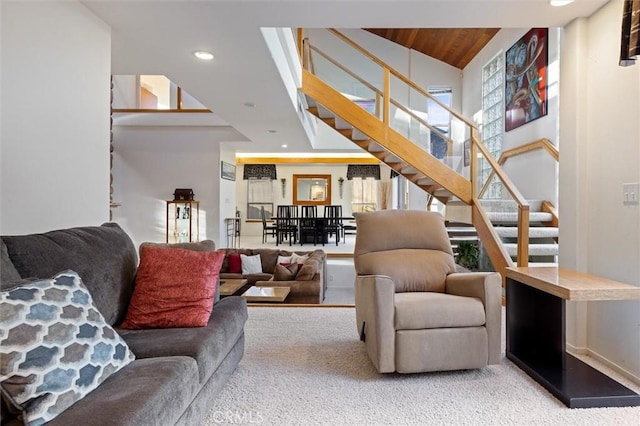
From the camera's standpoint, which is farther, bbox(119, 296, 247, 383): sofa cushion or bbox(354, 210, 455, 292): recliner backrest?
bbox(354, 210, 455, 292): recliner backrest

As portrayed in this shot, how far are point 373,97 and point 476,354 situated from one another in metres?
3.94

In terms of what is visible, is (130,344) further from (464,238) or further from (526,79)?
(526,79)

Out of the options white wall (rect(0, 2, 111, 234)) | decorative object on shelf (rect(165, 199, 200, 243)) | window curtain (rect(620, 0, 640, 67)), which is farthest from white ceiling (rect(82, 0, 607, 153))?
decorative object on shelf (rect(165, 199, 200, 243))

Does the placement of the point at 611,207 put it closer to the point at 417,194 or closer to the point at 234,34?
the point at 234,34

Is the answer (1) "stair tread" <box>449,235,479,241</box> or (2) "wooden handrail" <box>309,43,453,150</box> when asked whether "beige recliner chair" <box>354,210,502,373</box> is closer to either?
(1) "stair tread" <box>449,235,479,241</box>

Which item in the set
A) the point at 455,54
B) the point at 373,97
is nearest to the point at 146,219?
the point at 373,97

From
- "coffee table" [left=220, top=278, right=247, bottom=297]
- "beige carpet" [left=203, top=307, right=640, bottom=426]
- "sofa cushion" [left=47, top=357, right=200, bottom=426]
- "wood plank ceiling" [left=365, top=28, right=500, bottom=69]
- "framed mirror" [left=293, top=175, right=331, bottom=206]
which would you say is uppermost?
"wood plank ceiling" [left=365, top=28, right=500, bottom=69]

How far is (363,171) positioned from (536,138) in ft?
19.5

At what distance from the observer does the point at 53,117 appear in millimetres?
2213

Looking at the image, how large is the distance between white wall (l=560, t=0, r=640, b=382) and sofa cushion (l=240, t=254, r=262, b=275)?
4605 mm

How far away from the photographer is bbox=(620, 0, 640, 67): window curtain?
1.83 m

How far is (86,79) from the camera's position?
250 centimetres

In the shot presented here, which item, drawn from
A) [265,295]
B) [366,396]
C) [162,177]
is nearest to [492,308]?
[366,396]

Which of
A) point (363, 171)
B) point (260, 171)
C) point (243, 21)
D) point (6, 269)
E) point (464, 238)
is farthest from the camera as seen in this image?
point (260, 171)
